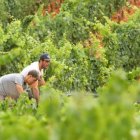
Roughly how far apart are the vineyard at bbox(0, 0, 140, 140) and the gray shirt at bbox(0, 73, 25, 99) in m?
0.21

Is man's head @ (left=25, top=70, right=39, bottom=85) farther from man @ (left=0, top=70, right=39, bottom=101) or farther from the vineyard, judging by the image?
the vineyard

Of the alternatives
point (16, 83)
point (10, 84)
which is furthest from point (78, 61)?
point (16, 83)

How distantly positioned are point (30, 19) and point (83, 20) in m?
1.48

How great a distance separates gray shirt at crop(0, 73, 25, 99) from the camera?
320 inches

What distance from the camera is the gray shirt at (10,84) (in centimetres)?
812

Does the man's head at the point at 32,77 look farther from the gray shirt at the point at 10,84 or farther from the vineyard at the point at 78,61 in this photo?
the vineyard at the point at 78,61

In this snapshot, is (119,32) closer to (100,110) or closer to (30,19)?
(30,19)

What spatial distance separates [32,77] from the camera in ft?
26.0

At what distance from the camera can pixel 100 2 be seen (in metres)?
16.7

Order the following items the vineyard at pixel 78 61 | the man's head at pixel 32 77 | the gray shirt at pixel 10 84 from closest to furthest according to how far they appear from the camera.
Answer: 1. the vineyard at pixel 78 61
2. the man's head at pixel 32 77
3. the gray shirt at pixel 10 84

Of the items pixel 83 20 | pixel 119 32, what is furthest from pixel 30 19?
pixel 119 32

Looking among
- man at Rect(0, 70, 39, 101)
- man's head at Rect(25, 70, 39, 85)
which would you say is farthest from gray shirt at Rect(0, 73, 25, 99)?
man's head at Rect(25, 70, 39, 85)

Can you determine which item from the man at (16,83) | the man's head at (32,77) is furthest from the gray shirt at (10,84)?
the man's head at (32,77)

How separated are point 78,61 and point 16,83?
4109 millimetres
